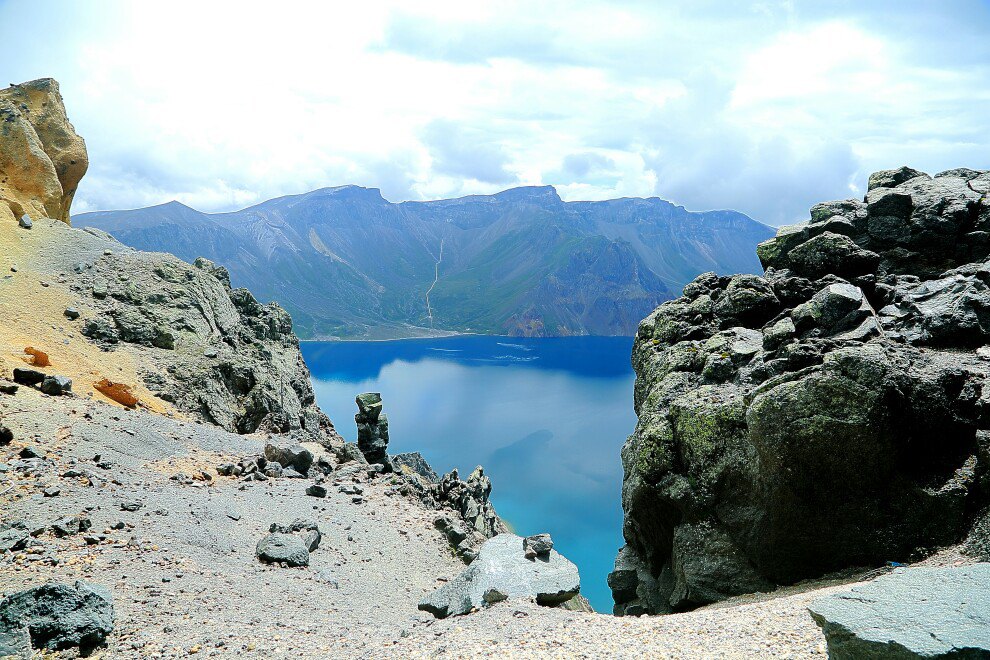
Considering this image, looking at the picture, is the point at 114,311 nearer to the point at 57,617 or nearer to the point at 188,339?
the point at 188,339

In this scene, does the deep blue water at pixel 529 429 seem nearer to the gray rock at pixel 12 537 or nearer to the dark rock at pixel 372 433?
the dark rock at pixel 372 433

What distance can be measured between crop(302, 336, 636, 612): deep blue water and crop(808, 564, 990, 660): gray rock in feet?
146

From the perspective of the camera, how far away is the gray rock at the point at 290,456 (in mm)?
22500

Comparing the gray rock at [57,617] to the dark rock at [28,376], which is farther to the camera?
the dark rock at [28,376]

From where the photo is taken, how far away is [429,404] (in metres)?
121

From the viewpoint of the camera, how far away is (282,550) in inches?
578

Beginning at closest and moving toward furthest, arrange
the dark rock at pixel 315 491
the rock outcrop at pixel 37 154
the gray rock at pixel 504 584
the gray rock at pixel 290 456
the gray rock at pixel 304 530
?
1. the gray rock at pixel 504 584
2. the gray rock at pixel 304 530
3. the dark rock at pixel 315 491
4. the gray rock at pixel 290 456
5. the rock outcrop at pixel 37 154

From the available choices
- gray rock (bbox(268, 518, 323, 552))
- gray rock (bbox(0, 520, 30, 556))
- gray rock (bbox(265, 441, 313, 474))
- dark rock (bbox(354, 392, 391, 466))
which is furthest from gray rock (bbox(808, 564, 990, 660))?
dark rock (bbox(354, 392, 391, 466))

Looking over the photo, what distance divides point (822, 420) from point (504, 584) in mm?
8089

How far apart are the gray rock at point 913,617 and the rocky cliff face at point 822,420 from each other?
622cm

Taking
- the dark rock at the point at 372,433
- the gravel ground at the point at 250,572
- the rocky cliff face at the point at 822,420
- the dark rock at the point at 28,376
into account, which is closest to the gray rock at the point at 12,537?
the gravel ground at the point at 250,572

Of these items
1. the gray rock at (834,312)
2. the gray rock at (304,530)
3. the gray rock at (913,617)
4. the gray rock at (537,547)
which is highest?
the gray rock at (834,312)

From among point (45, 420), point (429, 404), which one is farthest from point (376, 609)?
point (429, 404)

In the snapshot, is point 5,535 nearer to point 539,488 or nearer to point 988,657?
point 988,657
